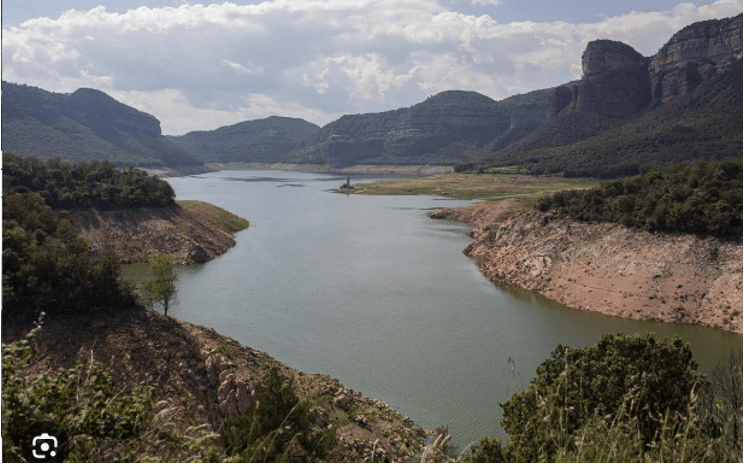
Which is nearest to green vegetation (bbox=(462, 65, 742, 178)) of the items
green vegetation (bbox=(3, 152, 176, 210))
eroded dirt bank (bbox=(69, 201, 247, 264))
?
eroded dirt bank (bbox=(69, 201, 247, 264))

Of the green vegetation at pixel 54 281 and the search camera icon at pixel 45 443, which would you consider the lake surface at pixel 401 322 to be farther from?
the green vegetation at pixel 54 281

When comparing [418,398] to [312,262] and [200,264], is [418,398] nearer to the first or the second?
[312,262]

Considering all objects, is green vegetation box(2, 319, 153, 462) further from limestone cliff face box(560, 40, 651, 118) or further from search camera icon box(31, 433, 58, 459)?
limestone cliff face box(560, 40, 651, 118)

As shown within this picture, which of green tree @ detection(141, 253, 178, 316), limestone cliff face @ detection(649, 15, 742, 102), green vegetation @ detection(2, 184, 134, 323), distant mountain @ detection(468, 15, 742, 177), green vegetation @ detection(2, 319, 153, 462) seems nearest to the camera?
green vegetation @ detection(2, 319, 153, 462)

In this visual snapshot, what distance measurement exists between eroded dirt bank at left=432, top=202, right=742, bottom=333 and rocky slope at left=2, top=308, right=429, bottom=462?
77.0ft

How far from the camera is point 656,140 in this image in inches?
4953

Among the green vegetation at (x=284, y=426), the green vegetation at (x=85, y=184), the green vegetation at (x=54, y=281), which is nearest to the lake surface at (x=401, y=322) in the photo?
the green vegetation at (x=284, y=426)

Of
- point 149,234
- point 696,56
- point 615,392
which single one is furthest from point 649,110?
point 615,392

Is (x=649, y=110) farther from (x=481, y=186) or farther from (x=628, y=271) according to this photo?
(x=628, y=271)

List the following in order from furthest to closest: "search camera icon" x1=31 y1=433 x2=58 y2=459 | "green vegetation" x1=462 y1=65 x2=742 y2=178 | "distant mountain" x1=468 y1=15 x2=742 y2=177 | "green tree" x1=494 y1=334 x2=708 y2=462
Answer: "distant mountain" x1=468 y1=15 x2=742 y2=177 < "green vegetation" x1=462 y1=65 x2=742 y2=178 < "green tree" x1=494 y1=334 x2=708 y2=462 < "search camera icon" x1=31 y1=433 x2=58 y2=459

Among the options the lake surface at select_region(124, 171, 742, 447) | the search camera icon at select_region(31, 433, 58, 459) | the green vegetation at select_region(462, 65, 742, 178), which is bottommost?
the lake surface at select_region(124, 171, 742, 447)

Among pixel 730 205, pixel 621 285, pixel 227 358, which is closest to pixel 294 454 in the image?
pixel 227 358

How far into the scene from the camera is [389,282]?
48.4m

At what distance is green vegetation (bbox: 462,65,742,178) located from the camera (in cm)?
11331
